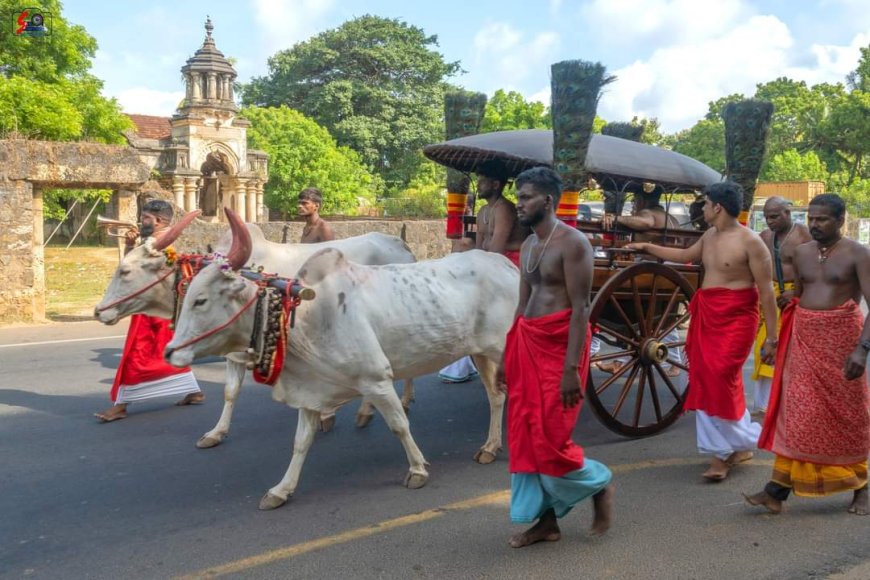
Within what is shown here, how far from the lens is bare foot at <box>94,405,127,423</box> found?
21.0ft

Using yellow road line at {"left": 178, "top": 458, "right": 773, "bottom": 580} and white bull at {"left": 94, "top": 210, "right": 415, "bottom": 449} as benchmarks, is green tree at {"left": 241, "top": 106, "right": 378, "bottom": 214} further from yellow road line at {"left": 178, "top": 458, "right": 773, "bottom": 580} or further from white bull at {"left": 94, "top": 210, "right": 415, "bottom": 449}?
yellow road line at {"left": 178, "top": 458, "right": 773, "bottom": 580}

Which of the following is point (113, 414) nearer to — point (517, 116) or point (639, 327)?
point (639, 327)

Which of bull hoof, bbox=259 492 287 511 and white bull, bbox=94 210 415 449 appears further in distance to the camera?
white bull, bbox=94 210 415 449

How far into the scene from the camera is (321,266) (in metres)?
4.82

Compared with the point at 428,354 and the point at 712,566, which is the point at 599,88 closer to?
the point at 428,354

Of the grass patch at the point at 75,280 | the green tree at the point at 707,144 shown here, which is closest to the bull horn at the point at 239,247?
the grass patch at the point at 75,280

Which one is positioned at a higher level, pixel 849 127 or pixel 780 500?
pixel 849 127

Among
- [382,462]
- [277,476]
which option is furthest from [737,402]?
[277,476]

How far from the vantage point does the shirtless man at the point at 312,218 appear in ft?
23.7

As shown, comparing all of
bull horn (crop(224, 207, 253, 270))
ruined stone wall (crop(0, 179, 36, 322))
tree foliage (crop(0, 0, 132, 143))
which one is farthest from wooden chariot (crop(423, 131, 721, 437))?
tree foliage (crop(0, 0, 132, 143))

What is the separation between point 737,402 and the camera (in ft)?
16.7

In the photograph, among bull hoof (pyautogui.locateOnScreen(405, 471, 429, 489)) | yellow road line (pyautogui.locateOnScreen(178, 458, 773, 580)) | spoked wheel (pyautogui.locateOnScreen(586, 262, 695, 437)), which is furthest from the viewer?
spoked wheel (pyautogui.locateOnScreen(586, 262, 695, 437))

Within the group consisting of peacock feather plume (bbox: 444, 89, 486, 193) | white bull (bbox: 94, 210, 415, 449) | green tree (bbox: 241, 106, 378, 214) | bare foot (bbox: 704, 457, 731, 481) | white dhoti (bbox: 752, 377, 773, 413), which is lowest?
bare foot (bbox: 704, 457, 731, 481)

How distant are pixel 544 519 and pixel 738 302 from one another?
6.72 ft
